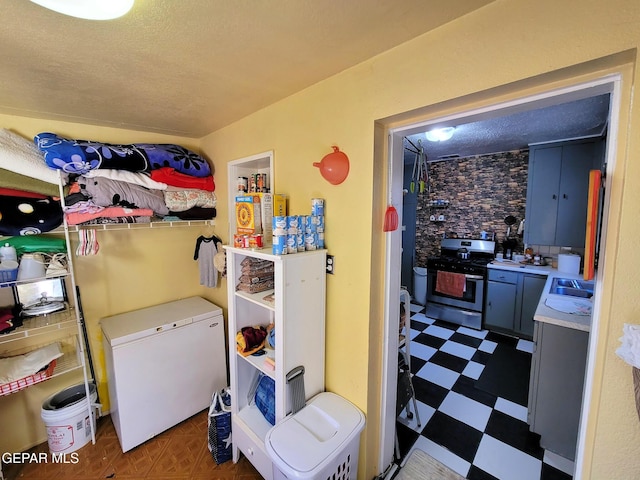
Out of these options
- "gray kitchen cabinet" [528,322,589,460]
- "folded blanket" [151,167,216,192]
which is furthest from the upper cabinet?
"folded blanket" [151,167,216,192]

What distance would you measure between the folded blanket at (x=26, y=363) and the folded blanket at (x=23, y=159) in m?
1.14

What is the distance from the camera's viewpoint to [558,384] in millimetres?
1757

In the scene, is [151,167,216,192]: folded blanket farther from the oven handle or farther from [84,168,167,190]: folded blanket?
the oven handle

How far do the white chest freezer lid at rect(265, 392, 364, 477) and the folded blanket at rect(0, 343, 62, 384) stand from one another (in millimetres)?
1581

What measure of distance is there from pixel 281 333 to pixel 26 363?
68.6 inches

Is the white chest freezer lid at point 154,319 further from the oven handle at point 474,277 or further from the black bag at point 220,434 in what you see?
the oven handle at point 474,277

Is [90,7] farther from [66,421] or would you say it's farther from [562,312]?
[562,312]

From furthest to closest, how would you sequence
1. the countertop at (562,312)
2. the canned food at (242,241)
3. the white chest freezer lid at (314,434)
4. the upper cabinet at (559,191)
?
1. the upper cabinet at (559,191)
2. the countertop at (562,312)
3. the canned food at (242,241)
4. the white chest freezer lid at (314,434)

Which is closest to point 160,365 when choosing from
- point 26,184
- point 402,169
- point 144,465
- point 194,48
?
point 144,465

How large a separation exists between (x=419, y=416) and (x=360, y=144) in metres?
2.11

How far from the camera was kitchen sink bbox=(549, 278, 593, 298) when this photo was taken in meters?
2.35

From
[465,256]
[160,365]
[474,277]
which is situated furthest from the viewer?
Result: [465,256]

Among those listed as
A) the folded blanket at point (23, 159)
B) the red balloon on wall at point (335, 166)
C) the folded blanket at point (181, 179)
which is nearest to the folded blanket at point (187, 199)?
the folded blanket at point (181, 179)

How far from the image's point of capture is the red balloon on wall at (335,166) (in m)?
1.33
